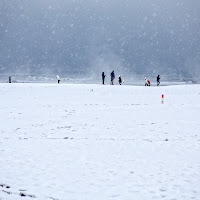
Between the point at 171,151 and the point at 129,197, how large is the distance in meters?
2.96

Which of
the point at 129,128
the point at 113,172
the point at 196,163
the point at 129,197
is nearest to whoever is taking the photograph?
the point at 129,197

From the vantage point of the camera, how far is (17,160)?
6234 millimetres

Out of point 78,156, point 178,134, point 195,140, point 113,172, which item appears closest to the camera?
point 113,172

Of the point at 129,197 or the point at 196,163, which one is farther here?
the point at 196,163

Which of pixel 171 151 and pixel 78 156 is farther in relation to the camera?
pixel 171 151

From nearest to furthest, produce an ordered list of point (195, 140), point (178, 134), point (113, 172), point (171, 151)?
point (113, 172), point (171, 151), point (195, 140), point (178, 134)

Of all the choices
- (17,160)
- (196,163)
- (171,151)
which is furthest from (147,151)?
(17,160)

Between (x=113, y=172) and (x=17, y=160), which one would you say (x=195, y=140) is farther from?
(x=17, y=160)

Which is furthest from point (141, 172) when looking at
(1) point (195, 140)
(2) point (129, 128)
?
(2) point (129, 128)

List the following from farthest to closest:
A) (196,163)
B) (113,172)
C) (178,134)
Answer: (178,134) → (196,163) → (113,172)

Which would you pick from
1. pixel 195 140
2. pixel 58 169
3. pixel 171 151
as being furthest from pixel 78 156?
pixel 195 140

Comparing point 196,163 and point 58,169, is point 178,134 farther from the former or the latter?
point 58,169

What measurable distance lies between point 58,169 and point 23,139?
3.08 metres

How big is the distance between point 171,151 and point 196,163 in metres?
1.03
